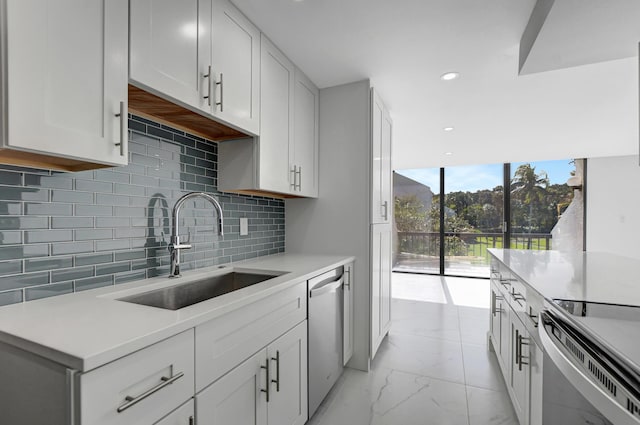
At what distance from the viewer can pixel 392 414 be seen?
6.02ft

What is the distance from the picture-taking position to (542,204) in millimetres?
5852

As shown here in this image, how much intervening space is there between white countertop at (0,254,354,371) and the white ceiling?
3.49 feet

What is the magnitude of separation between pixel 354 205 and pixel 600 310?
1.62 m

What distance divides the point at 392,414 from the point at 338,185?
1621mm

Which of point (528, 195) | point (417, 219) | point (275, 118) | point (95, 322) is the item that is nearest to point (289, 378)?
point (95, 322)

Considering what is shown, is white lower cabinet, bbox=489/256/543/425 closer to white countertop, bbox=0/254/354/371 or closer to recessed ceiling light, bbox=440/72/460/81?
white countertop, bbox=0/254/354/371

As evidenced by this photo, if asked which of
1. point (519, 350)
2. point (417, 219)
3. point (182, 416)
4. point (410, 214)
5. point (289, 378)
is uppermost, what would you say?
point (410, 214)

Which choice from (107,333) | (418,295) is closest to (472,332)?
(418,295)

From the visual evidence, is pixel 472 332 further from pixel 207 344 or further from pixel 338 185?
pixel 207 344

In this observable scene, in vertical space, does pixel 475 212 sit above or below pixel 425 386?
above

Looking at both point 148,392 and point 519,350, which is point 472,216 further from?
A: point 148,392

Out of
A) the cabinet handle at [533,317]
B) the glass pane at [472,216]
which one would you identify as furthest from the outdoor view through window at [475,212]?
the cabinet handle at [533,317]

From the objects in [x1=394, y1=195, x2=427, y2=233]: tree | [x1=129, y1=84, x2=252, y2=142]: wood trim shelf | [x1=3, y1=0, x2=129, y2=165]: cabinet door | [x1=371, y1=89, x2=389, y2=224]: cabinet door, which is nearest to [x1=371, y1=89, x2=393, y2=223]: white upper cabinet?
[x1=371, y1=89, x2=389, y2=224]: cabinet door

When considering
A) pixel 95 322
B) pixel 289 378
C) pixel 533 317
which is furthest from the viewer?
pixel 289 378
